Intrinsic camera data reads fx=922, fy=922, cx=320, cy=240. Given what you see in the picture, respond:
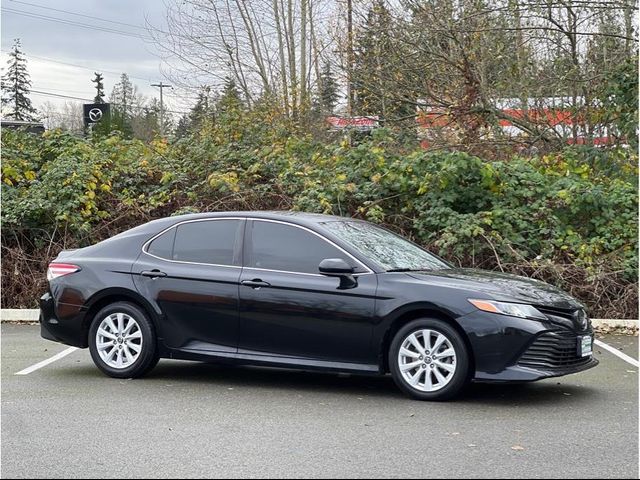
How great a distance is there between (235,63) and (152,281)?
15.0 metres

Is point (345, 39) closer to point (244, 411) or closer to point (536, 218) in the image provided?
point (536, 218)

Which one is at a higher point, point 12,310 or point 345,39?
point 345,39

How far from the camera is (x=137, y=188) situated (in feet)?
53.1

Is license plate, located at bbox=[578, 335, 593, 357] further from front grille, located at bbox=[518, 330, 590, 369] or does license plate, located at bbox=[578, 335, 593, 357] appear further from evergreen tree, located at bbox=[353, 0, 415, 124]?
evergreen tree, located at bbox=[353, 0, 415, 124]

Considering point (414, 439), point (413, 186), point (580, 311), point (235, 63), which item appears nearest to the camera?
point (414, 439)

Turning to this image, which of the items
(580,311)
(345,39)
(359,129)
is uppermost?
(345,39)

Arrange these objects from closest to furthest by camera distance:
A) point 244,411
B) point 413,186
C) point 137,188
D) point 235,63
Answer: point 244,411, point 413,186, point 137,188, point 235,63

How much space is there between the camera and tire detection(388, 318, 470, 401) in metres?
7.16

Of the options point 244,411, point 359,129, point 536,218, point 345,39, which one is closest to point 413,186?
point 536,218

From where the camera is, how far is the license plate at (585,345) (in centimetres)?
740

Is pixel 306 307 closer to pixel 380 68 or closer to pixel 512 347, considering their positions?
pixel 512 347

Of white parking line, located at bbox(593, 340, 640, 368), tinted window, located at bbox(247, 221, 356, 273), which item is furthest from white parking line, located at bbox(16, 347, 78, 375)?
white parking line, located at bbox(593, 340, 640, 368)

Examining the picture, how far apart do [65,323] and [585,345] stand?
4672mm

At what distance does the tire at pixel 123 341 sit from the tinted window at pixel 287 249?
1.16 metres
